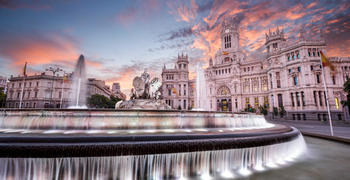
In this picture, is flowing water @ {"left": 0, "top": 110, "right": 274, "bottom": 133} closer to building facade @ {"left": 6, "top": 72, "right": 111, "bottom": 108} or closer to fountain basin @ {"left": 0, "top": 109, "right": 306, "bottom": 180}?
fountain basin @ {"left": 0, "top": 109, "right": 306, "bottom": 180}

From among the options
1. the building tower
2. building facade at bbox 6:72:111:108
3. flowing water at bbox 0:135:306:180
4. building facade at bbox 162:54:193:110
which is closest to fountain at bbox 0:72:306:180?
flowing water at bbox 0:135:306:180

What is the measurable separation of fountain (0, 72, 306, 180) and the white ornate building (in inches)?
1606

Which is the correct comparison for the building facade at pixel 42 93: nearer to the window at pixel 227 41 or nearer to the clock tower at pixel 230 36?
the clock tower at pixel 230 36

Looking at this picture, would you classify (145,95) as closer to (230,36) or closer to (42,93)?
(42,93)

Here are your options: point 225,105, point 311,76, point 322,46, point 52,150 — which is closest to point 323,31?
point 322,46

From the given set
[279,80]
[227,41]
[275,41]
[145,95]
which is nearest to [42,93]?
[145,95]

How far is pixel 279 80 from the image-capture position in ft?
158

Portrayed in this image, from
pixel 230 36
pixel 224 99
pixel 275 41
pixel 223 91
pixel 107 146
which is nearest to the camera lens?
pixel 107 146

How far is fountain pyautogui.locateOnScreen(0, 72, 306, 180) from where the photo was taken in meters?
3.51

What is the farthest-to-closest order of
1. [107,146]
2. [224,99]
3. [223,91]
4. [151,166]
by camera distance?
[223,91], [224,99], [151,166], [107,146]

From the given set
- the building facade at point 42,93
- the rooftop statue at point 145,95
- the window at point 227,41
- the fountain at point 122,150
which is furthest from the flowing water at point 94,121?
the window at point 227,41

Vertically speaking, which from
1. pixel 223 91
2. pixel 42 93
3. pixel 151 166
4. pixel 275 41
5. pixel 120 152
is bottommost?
pixel 151 166

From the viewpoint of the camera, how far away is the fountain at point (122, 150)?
3.51 metres

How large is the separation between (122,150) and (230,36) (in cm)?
8259
